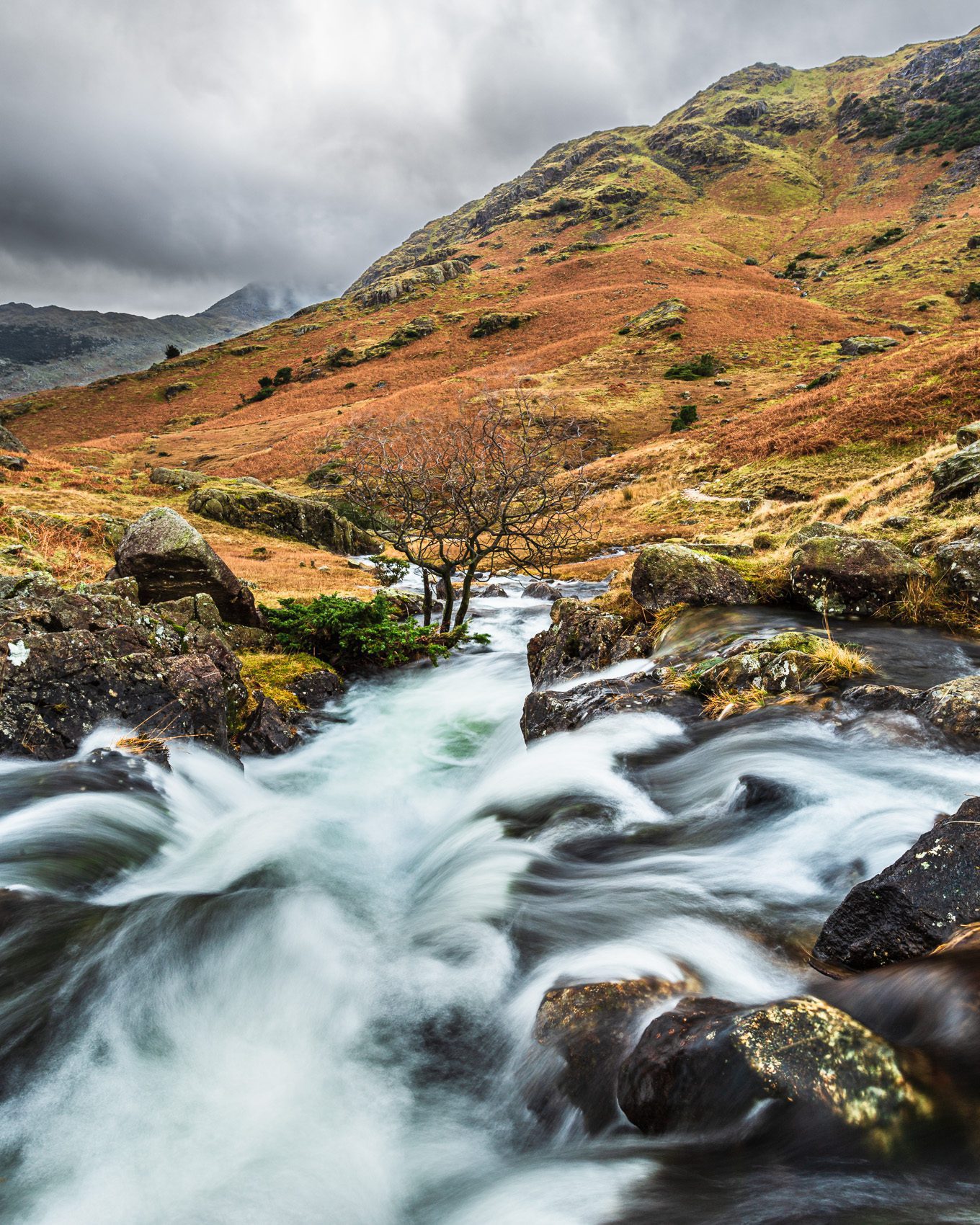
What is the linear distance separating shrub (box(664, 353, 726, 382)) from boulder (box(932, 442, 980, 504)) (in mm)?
51858

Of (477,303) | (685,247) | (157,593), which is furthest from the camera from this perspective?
(685,247)

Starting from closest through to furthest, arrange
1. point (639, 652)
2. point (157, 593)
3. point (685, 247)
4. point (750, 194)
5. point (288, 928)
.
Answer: point (288, 928), point (639, 652), point (157, 593), point (685, 247), point (750, 194)

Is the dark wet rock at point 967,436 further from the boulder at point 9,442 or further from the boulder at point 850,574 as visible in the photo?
the boulder at point 9,442

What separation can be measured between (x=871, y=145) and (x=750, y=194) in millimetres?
34861

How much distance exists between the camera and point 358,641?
13031 millimetres

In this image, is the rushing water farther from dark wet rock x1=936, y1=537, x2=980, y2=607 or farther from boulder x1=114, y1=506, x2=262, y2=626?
boulder x1=114, y1=506, x2=262, y2=626

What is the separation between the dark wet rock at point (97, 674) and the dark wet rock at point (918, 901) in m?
6.83

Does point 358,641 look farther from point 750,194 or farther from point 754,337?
point 750,194

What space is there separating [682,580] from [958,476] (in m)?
6.90

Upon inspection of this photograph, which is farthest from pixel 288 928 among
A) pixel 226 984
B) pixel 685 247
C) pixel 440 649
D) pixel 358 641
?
pixel 685 247

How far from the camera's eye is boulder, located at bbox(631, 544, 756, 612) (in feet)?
31.8

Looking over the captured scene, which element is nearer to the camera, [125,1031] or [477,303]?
[125,1031]

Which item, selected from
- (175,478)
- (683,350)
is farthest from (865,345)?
(175,478)

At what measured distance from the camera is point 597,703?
7516 millimetres
